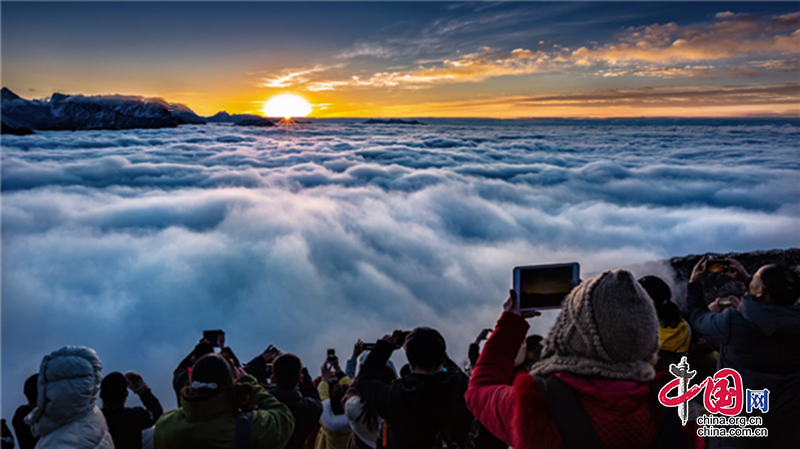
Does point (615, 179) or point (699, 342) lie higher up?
point (699, 342)

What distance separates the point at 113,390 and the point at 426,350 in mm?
2032

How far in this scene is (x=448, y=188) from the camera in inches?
2344

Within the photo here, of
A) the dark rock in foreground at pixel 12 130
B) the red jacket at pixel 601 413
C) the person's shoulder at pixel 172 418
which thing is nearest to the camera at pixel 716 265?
the red jacket at pixel 601 413

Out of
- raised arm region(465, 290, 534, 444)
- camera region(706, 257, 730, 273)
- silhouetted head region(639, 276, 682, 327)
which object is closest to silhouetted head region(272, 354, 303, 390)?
raised arm region(465, 290, 534, 444)

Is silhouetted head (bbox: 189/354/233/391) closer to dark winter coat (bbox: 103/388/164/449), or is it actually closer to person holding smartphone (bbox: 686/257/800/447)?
dark winter coat (bbox: 103/388/164/449)

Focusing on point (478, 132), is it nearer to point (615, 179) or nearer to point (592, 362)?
point (615, 179)

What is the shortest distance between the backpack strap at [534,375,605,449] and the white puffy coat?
2.46 m

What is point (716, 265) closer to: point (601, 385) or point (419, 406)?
point (601, 385)

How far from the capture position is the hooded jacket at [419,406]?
92.4 inches

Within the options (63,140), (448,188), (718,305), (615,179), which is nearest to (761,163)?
(615,179)

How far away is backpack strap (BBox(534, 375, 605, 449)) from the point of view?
1507mm

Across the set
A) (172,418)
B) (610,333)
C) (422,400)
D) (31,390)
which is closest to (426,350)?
(422,400)

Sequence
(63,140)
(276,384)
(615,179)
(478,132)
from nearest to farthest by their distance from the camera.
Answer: (276,384), (615,179), (63,140), (478,132)

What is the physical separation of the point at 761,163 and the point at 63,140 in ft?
368
